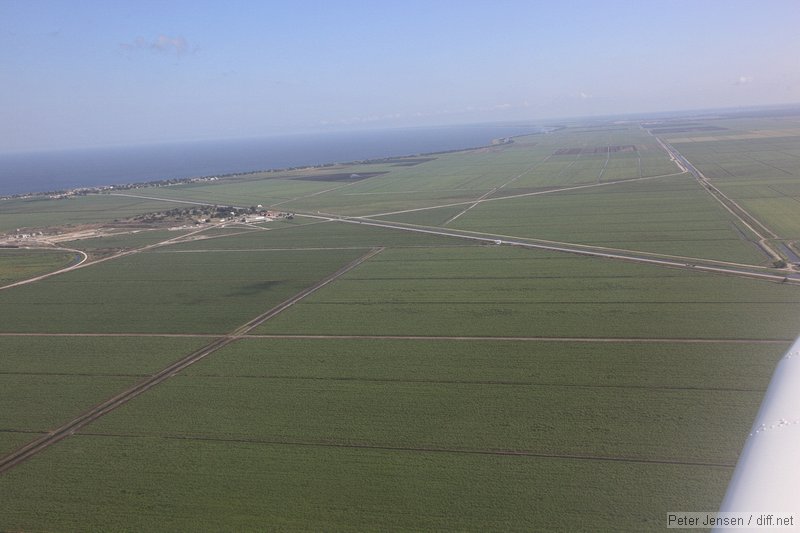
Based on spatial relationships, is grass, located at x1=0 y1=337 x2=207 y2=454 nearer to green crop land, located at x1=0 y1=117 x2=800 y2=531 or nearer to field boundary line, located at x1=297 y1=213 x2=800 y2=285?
green crop land, located at x1=0 y1=117 x2=800 y2=531

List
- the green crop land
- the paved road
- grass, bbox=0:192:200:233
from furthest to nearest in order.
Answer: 1. grass, bbox=0:192:200:233
2. the paved road
3. the green crop land

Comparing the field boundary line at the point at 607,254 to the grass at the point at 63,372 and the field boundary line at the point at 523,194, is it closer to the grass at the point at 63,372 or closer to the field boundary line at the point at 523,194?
the field boundary line at the point at 523,194

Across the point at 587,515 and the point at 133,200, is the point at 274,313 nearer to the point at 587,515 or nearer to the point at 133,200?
the point at 587,515

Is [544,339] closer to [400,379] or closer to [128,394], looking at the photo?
[400,379]

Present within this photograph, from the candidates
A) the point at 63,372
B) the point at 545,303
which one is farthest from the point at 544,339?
the point at 63,372

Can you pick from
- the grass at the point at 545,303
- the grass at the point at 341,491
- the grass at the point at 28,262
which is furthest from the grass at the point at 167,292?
the grass at the point at 341,491

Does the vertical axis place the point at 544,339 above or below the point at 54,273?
below

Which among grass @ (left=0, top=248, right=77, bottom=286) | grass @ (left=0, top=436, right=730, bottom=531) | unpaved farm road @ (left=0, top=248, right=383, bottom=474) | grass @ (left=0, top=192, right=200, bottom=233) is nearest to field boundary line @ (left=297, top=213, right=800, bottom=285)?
unpaved farm road @ (left=0, top=248, right=383, bottom=474)
